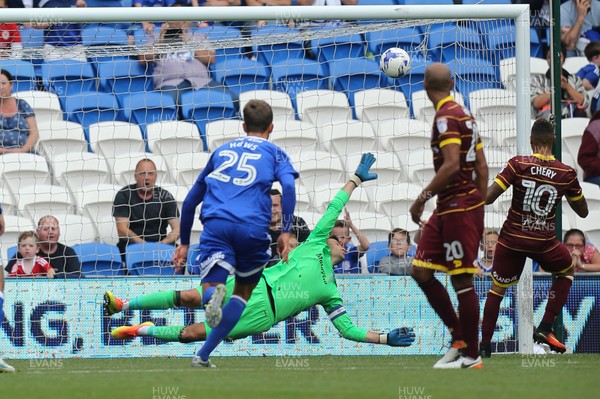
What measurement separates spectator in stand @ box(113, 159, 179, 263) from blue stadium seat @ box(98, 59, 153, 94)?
5.64 feet

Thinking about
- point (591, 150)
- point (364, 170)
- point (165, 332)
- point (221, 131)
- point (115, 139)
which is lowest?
point (165, 332)

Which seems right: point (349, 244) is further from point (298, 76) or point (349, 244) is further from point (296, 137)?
point (298, 76)

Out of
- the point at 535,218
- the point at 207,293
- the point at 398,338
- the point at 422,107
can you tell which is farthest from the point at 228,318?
the point at 422,107

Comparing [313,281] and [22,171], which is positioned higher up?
[22,171]

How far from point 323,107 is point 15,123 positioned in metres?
3.48

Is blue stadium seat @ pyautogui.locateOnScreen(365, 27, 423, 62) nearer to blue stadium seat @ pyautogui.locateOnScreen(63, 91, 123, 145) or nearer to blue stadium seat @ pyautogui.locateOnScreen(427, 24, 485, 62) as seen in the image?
blue stadium seat @ pyautogui.locateOnScreen(427, 24, 485, 62)

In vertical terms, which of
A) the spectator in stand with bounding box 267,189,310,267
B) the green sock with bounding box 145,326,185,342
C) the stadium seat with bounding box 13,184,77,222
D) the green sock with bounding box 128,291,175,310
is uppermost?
the stadium seat with bounding box 13,184,77,222

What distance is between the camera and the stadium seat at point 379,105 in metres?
12.3

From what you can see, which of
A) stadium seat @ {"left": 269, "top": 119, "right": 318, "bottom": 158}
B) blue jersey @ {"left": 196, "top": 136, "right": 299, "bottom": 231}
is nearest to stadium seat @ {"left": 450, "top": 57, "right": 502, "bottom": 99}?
stadium seat @ {"left": 269, "top": 119, "right": 318, "bottom": 158}

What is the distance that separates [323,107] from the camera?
12461mm

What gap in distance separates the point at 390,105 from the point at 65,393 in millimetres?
7049

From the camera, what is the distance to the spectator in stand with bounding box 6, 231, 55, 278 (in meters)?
10.5

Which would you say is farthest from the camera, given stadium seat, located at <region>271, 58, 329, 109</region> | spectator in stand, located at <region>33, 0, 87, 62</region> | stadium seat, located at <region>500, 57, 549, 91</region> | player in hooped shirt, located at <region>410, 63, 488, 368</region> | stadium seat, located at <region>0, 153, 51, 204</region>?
stadium seat, located at <region>271, 58, 329, 109</region>

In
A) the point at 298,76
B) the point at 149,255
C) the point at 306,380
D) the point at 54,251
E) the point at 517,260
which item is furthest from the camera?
the point at 298,76
